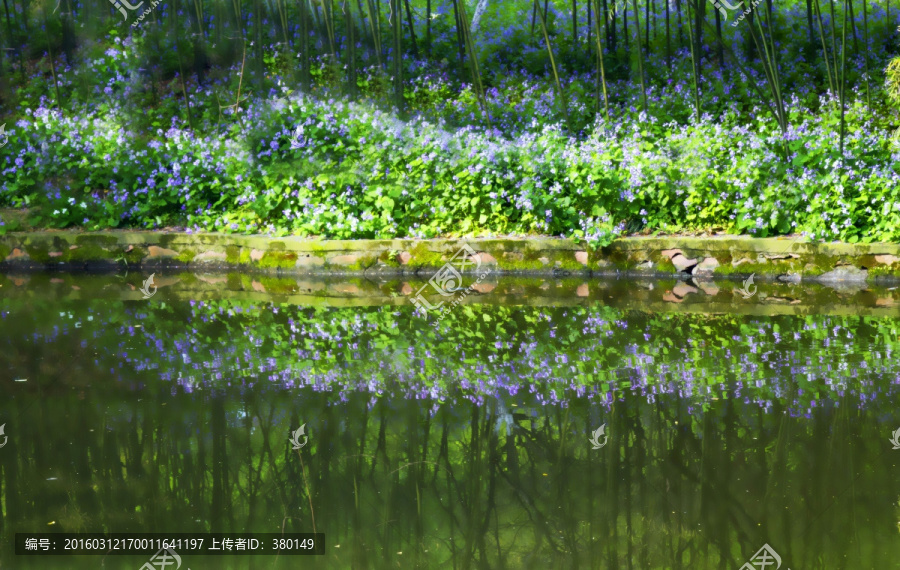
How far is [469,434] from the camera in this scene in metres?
3.60

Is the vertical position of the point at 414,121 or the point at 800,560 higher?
the point at 414,121

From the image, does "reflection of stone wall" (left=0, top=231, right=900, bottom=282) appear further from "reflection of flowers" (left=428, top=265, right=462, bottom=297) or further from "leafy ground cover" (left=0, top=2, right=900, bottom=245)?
"leafy ground cover" (left=0, top=2, right=900, bottom=245)

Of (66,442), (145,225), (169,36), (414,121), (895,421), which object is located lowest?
(895,421)

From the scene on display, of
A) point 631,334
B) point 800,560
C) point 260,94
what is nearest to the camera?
point 800,560

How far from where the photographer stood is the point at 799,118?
9195 millimetres

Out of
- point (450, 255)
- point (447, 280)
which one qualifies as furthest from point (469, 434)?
point (450, 255)

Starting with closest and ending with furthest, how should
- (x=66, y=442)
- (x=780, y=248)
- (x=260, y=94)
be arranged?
1. (x=66, y=442)
2. (x=780, y=248)
3. (x=260, y=94)

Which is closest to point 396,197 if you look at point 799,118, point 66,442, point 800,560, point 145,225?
point 145,225

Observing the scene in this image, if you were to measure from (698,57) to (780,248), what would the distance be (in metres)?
2.96

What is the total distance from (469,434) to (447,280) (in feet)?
13.7

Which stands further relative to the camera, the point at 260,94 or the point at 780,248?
the point at 260,94

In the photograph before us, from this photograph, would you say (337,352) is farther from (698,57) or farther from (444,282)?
(698,57)

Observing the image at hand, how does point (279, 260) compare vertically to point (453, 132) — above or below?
below

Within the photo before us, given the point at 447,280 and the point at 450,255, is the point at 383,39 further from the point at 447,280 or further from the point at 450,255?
the point at 447,280
